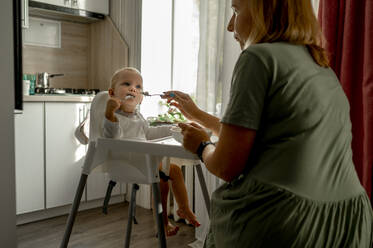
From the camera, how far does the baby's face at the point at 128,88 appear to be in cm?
172

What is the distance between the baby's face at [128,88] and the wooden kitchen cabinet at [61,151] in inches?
52.9

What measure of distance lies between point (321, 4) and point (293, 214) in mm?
1365

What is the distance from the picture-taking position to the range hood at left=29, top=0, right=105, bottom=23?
3059 mm

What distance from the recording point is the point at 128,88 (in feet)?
5.68

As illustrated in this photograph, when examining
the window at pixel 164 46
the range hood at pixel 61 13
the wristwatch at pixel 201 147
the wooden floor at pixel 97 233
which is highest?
the range hood at pixel 61 13

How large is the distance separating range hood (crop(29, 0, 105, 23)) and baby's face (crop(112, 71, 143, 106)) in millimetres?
1752

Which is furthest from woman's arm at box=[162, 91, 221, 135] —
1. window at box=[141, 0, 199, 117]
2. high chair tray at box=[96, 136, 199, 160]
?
window at box=[141, 0, 199, 117]

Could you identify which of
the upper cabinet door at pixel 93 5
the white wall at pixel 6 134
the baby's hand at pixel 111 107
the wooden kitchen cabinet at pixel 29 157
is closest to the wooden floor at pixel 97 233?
the wooden kitchen cabinet at pixel 29 157

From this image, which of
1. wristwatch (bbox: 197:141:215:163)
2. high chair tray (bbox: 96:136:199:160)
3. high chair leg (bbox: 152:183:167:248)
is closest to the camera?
wristwatch (bbox: 197:141:215:163)

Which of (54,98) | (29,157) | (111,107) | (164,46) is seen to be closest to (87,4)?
(164,46)

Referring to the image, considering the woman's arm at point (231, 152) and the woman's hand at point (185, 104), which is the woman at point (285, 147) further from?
the woman's hand at point (185, 104)

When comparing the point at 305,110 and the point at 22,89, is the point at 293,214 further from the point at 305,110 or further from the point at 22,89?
the point at 22,89

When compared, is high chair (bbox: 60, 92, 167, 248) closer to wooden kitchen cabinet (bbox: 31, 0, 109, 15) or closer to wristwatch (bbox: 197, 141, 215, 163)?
wristwatch (bbox: 197, 141, 215, 163)

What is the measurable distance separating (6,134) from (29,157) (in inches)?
36.8
